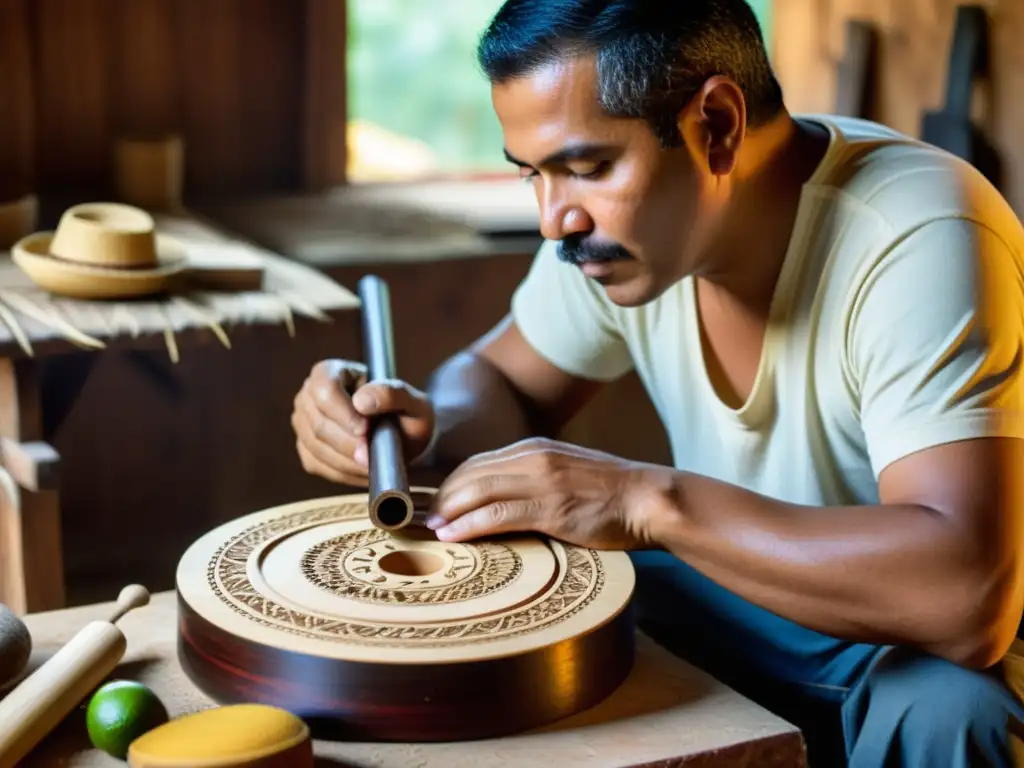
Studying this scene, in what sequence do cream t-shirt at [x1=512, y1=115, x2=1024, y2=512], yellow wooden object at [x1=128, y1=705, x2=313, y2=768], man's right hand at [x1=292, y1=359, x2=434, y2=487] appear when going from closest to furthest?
yellow wooden object at [x1=128, y1=705, x2=313, y2=768], cream t-shirt at [x1=512, y1=115, x2=1024, y2=512], man's right hand at [x1=292, y1=359, x2=434, y2=487]

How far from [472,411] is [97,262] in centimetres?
87

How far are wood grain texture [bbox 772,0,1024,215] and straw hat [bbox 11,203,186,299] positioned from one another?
1.96m

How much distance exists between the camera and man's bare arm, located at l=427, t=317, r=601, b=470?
7.60 ft

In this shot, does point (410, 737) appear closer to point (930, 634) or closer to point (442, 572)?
point (442, 572)

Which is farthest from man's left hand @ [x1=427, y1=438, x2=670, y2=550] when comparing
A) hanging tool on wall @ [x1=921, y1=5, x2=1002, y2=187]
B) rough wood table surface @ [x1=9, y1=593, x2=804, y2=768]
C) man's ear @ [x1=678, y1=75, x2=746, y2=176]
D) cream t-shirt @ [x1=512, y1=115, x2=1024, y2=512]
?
hanging tool on wall @ [x1=921, y1=5, x2=1002, y2=187]

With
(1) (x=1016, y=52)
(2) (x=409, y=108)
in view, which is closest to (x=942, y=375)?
(1) (x=1016, y=52)

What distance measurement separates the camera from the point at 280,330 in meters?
2.69

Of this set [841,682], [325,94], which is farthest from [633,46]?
[325,94]

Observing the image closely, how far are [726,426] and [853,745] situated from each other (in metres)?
0.55

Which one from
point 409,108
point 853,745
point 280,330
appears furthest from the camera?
point 409,108

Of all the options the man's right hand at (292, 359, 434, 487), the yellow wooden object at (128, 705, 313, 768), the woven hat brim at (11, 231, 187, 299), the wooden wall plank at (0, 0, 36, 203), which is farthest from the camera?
the wooden wall plank at (0, 0, 36, 203)

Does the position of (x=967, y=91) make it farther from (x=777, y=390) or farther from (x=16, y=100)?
(x=16, y=100)

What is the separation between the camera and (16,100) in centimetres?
370

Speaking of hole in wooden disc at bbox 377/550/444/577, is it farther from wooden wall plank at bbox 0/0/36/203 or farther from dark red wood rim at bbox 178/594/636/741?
wooden wall plank at bbox 0/0/36/203
